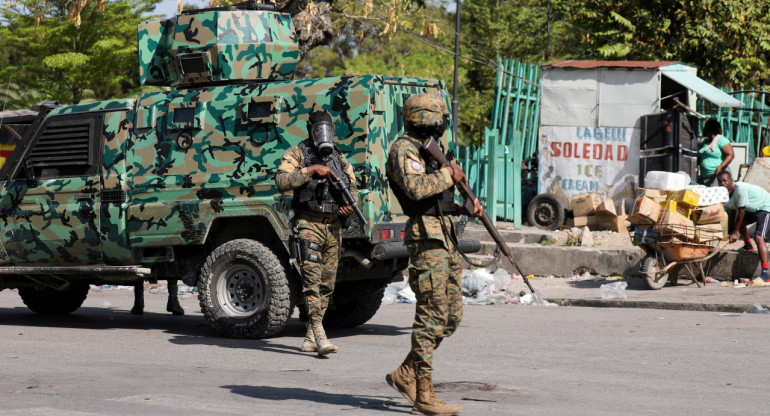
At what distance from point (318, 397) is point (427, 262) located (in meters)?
1.14

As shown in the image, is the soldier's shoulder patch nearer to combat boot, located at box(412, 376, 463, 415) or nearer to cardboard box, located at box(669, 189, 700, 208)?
combat boot, located at box(412, 376, 463, 415)

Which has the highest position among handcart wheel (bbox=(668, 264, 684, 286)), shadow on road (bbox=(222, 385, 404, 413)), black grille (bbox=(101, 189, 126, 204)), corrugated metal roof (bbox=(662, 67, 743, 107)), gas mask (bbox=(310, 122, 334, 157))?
corrugated metal roof (bbox=(662, 67, 743, 107))

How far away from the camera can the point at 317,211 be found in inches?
304

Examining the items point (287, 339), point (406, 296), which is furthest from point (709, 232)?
point (287, 339)

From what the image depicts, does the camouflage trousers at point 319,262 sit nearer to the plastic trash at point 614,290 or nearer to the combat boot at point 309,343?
the combat boot at point 309,343

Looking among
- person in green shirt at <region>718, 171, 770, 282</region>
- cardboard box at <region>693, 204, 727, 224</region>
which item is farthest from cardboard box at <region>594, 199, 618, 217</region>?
cardboard box at <region>693, 204, 727, 224</region>

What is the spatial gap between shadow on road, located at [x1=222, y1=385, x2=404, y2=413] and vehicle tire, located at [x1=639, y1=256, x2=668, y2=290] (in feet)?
24.1

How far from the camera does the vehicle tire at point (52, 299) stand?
1081cm

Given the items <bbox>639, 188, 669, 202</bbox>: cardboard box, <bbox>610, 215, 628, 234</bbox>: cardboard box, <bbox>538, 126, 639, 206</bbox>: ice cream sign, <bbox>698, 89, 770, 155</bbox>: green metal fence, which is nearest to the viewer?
<bbox>639, 188, 669, 202</bbox>: cardboard box

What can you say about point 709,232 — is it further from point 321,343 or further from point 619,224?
point 321,343

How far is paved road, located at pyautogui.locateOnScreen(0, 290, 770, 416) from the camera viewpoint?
18.5 feet

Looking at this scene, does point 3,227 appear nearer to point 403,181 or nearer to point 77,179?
point 77,179

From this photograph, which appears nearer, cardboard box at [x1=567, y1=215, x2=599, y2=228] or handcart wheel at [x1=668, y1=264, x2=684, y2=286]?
handcart wheel at [x1=668, y1=264, x2=684, y2=286]

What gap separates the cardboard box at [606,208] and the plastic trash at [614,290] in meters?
4.45
